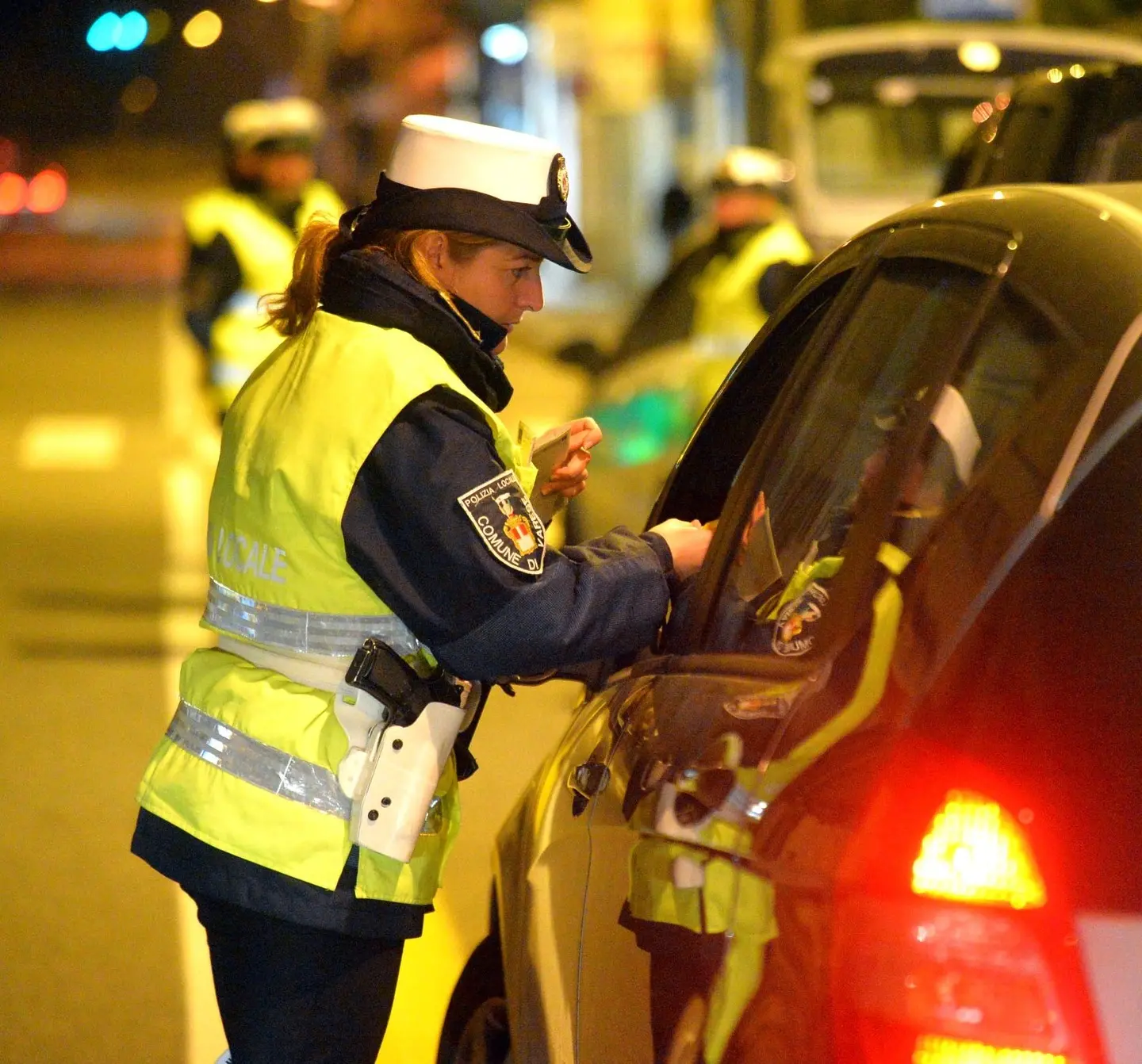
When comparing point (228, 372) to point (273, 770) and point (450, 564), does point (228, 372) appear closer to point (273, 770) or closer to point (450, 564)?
point (273, 770)

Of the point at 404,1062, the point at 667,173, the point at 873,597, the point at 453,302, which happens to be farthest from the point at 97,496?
the point at 667,173

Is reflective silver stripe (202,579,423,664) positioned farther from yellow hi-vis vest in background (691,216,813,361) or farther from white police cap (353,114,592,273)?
yellow hi-vis vest in background (691,216,813,361)

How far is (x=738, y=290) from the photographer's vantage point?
8.21 metres

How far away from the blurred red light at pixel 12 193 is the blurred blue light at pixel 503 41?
7237 mm

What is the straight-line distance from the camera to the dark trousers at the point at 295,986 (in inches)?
108

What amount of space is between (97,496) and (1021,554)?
10.5 metres

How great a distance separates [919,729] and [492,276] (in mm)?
1250

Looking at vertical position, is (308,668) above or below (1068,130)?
below

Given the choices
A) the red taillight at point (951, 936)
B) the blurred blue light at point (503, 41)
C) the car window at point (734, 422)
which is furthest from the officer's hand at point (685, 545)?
the blurred blue light at point (503, 41)

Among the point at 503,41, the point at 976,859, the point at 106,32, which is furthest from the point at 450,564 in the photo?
the point at 503,41

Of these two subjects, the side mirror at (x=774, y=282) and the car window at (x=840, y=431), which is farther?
the side mirror at (x=774, y=282)

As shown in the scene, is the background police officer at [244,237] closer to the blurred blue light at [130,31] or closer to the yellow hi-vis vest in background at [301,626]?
the yellow hi-vis vest in background at [301,626]

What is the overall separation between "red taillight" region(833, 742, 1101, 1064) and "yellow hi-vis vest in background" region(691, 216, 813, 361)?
6.23 meters

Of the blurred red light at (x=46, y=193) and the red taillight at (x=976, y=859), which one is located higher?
the red taillight at (x=976, y=859)
